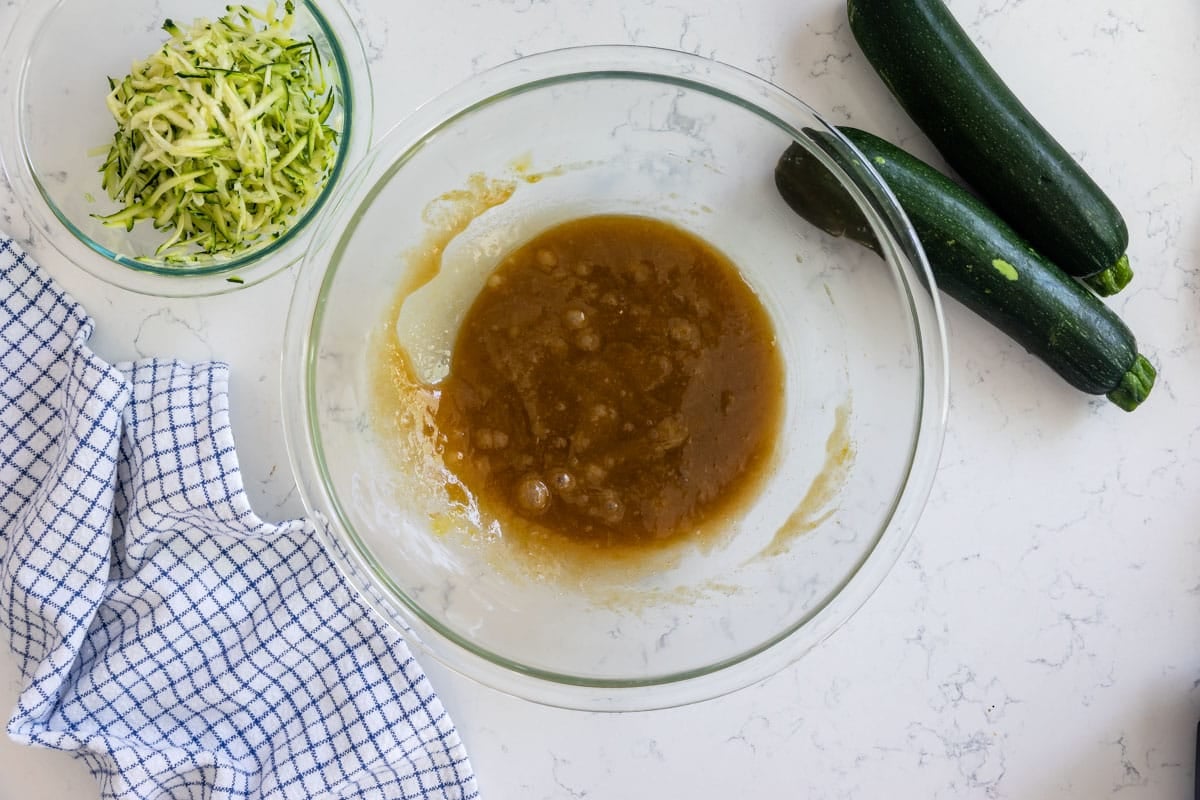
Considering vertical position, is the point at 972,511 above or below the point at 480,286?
below

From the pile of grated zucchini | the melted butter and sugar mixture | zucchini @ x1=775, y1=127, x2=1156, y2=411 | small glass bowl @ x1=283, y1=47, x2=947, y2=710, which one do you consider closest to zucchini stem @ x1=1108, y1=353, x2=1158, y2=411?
zucchini @ x1=775, y1=127, x2=1156, y2=411

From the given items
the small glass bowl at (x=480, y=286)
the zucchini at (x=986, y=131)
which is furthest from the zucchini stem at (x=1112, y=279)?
the small glass bowl at (x=480, y=286)

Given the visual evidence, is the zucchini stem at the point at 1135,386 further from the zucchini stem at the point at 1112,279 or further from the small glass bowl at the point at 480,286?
the small glass bowl at the point at 480,286

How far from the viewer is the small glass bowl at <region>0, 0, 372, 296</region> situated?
6.14ft

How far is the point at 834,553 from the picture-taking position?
71.4 inches

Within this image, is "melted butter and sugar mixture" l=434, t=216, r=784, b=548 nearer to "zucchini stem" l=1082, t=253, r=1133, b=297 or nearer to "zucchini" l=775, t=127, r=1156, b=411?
"zucchini" l=775, t=127, r=1156, b=411

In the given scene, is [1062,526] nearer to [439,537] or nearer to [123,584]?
[439,537]

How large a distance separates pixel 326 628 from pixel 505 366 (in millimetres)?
632

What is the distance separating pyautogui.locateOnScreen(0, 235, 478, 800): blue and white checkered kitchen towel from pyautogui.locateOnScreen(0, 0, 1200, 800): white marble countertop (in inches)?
3.3

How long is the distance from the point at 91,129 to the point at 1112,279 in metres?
2.00

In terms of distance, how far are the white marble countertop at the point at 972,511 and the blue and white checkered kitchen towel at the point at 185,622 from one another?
0.28 ft

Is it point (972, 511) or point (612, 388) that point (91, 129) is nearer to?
point (612, 388)

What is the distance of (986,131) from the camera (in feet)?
5.87

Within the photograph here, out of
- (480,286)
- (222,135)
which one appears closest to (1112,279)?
(480,286)
